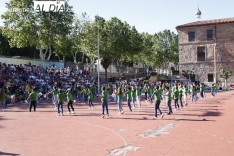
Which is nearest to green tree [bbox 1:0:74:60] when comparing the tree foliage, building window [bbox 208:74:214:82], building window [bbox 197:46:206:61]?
the tree foliage

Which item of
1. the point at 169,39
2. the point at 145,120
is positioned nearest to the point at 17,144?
the point at 145,120

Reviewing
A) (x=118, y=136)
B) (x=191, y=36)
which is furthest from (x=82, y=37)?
(x=118, y=136)

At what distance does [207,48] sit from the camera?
2104 inches

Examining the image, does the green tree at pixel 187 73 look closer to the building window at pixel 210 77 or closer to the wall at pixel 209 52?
the wall at pixel 209 52

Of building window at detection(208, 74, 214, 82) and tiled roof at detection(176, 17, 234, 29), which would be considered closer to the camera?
tiled roof at detection(176, 17, 234, 29)

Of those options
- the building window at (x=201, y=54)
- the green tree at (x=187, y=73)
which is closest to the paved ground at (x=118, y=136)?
the green tree at (x=187, y=73)

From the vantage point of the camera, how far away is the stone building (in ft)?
171

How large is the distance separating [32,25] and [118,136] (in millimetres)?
30411

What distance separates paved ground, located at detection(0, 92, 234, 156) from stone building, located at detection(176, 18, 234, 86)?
38437 millimetres

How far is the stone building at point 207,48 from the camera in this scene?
5222 cm

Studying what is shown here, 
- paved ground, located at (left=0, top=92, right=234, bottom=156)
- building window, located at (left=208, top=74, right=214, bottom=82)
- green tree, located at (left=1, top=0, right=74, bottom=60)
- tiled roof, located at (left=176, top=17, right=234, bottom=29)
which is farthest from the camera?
building window, located at (left=208, top=74, right=214, bottom=82)

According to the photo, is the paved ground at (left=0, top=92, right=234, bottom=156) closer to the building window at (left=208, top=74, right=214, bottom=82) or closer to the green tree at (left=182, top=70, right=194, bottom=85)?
the green tree at (left=182, top=70, right=194, bottom=85)

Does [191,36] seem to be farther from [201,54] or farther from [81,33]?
[81,33]

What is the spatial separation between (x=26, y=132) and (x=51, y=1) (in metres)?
30.2
